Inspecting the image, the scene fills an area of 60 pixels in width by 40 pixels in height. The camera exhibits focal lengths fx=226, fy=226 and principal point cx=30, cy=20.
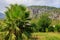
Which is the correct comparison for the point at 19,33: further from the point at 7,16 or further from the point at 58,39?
the point at 58,39

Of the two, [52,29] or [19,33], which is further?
[52,29]

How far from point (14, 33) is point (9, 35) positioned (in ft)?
2.94

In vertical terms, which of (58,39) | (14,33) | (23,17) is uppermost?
(23,17)

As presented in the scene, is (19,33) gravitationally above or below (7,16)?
below

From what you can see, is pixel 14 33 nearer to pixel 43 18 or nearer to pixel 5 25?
pixel 5 25

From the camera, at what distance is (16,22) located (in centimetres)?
3788

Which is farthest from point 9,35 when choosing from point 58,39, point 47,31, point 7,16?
point 47,31

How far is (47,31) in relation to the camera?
75188 mm

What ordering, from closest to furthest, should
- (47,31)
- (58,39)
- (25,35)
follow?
1. (25,35)
2. (58,39)
3. (47,31)

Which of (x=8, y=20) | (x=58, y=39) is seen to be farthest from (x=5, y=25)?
(x=58, y=39)

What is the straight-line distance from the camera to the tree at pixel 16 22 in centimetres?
3747

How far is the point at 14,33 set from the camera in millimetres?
37781

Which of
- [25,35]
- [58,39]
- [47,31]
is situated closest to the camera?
[25,35]

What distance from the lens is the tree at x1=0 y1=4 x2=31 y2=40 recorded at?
1475 inches
